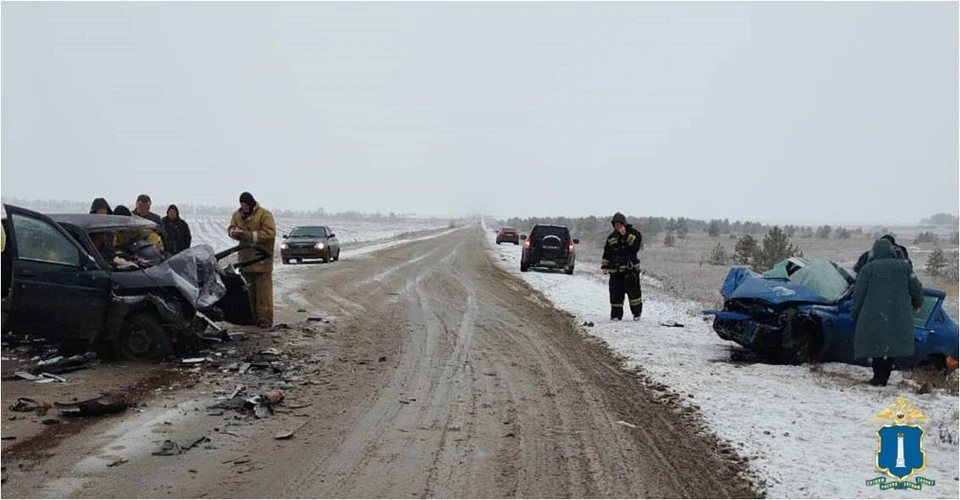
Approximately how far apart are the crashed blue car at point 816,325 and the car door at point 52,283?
7427mm

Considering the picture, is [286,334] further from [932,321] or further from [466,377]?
[932,321]

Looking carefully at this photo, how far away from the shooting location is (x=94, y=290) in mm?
7199

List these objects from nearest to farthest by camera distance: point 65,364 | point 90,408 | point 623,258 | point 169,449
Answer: point 169,449, point 90,408, point 65,364, point 623,258

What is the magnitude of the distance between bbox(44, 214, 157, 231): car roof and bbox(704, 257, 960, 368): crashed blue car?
764 centimetres

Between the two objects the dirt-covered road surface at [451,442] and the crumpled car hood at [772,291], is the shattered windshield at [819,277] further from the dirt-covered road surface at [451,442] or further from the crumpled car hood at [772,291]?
the dirt-covered road surface at [451,442]

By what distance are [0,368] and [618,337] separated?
7.57 m

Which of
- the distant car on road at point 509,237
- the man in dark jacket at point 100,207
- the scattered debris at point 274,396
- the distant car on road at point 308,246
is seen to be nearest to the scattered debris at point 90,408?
the scattered debris at point 274,396

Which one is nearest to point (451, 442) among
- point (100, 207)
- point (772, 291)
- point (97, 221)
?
point (772, 291)

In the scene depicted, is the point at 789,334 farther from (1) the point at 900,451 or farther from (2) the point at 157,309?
(2) the point at 157,309

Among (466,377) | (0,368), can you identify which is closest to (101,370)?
(0,368)

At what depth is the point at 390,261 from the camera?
2553 cm

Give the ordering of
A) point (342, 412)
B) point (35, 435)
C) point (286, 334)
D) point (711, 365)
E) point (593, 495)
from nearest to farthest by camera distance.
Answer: point (593, 495), point (35, 435), point (342, 412), point (711, 365), point (286, 334)

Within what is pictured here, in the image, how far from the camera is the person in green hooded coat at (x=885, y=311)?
23.5 feet

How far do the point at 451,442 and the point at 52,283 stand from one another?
480cm
